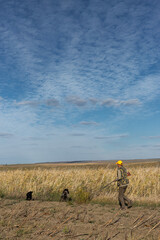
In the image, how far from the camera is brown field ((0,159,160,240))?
7328 mm

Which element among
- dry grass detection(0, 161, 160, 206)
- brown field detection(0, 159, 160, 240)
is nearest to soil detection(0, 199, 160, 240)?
brown field detection(0, 159, 160, 240)

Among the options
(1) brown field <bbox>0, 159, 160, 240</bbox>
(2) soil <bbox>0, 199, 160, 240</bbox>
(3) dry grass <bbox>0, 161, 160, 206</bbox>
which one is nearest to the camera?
(2) soil <bbox>0, 199, 160, 240</bbox>

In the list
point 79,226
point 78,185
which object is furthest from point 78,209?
point 78,185

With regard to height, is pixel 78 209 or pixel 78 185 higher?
pixel 78 185

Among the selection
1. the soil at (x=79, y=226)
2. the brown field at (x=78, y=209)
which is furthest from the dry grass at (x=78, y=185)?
the soil at (x=79, y=226)

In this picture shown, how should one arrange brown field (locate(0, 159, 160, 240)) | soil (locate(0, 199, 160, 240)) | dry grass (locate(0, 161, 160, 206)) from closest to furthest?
soil (locate(0, 199, 160, 240)), brown field (locate(0, 159, 160, 240)), dry grass (locate(0, 161, 160, 206))

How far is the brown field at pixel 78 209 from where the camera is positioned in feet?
24.0

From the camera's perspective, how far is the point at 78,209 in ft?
36.3

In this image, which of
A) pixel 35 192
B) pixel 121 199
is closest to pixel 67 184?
pixel 35 192

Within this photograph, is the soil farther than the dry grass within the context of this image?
No

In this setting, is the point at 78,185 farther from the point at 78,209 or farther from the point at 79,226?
the point at 79,226

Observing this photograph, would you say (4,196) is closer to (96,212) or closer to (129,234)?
(96,212)

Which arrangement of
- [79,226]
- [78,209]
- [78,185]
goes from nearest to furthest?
[79,226]
[78,209]
[78,185]

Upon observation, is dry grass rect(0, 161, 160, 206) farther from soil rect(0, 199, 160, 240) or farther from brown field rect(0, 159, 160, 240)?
soil rect(0, 199, 160, 240)
